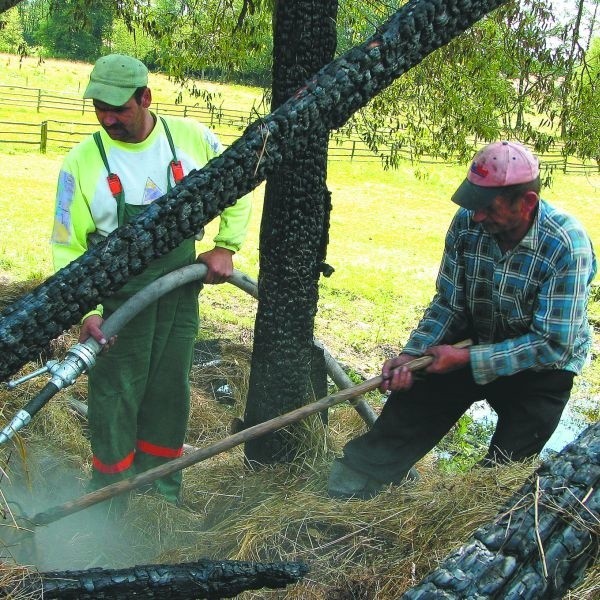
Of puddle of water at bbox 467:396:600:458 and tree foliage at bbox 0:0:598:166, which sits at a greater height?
tree foliage at bbox 0:0:598:166

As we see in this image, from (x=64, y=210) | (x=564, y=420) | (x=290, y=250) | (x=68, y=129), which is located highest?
(x=68, y=129)

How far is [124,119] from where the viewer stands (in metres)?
3.95

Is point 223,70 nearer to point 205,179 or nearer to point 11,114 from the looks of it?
point 205,179

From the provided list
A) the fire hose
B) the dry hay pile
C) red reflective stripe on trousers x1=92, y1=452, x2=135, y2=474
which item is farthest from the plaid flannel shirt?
red reflective stripe on trousers x1=92, y1=452, x2=135, y2=474

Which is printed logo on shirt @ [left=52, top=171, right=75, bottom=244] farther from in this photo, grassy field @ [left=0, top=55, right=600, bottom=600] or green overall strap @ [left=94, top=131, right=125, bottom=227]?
grassy field @ [left=0, top=55, right=600, bottom=600]

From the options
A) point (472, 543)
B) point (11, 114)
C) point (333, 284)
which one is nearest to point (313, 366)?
point (472, 543)

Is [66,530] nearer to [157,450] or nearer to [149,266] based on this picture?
[157,450]

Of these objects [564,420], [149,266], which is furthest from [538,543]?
[564,420]

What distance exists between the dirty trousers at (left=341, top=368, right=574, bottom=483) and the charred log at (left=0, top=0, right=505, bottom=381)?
66.9 inches

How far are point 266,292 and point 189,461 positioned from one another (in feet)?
3.34

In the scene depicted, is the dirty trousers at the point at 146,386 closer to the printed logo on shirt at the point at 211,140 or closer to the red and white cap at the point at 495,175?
the printed logo on shirt at the point at 211,140

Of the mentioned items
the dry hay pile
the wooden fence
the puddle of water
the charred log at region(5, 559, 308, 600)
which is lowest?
the puddle of water

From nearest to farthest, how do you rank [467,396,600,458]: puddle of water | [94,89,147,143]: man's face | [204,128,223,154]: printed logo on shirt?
[94,89,147,143]: man's face → [204,128,223,154]: printed logo on shirt → [467,396,600,458]: puddle of water

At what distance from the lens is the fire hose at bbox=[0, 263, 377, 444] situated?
3.04m
